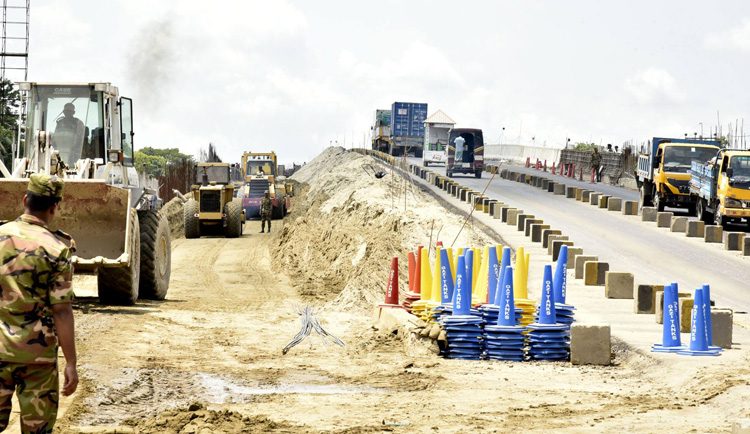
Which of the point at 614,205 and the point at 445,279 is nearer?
the point at 445,279

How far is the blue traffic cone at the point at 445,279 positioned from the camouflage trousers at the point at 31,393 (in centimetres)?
1008

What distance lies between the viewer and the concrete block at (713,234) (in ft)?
107

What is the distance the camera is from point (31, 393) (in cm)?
705

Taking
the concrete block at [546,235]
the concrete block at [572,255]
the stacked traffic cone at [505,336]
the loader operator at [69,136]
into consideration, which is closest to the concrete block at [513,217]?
the concrete block at [546,235]

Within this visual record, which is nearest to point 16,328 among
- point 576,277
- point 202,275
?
Answer: point 576,277

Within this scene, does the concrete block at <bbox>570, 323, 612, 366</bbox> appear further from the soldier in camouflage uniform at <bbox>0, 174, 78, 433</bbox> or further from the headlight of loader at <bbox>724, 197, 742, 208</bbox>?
the headlight of loader at <bbox>724, 197, 742, 208</bbox>

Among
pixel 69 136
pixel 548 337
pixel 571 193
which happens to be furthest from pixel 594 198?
pixel 548 337

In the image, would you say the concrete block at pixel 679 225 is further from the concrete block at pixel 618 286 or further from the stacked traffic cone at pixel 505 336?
the stacked traffic cone at pixel 505 336

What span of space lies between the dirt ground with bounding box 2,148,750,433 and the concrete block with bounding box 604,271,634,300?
3.93 m

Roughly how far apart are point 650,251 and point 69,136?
1554 centimetres

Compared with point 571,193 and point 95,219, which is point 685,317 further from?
point 571,193

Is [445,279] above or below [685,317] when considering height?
above

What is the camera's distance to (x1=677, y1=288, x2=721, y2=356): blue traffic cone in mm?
15334

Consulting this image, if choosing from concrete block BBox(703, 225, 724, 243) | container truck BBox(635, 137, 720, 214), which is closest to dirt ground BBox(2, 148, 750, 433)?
concrete block BBox(703, 225, 724, 243)
